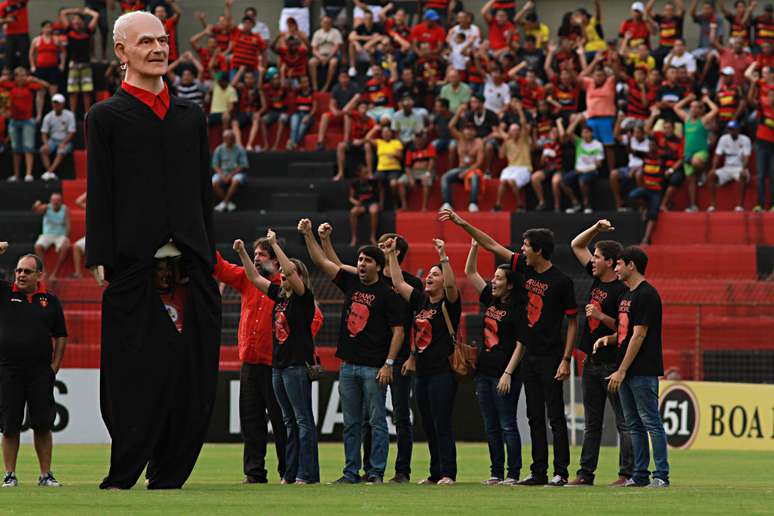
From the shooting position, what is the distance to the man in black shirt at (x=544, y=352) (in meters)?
13.0

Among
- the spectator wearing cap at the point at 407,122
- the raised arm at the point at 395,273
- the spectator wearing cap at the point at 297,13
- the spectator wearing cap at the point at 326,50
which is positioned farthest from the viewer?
the spectator wearing cap at the point at 297,13

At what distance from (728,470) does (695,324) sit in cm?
669

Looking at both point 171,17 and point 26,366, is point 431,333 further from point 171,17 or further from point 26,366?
point 171,17

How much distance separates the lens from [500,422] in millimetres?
13367

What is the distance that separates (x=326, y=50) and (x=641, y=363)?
1934cm

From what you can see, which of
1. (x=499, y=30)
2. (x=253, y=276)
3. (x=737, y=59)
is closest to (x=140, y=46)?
(x=253, y=276)

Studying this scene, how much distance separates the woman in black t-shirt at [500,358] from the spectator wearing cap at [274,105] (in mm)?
16761

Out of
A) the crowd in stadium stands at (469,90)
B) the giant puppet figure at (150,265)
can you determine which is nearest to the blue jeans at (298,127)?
the crowd in stadium stands at (469,90)

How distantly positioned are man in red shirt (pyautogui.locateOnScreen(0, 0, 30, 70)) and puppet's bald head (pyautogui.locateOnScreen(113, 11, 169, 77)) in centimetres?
2104

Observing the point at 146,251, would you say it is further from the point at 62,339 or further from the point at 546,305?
the point at 546,305

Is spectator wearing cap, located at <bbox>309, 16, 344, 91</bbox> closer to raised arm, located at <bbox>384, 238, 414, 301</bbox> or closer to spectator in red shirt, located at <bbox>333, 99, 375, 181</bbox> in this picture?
spectator in red shirt, located at <bbox>333, 99, 375, 181</bbox>

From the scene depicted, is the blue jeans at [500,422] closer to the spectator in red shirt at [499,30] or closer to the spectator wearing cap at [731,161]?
the spectator wearing cap at [731,161]

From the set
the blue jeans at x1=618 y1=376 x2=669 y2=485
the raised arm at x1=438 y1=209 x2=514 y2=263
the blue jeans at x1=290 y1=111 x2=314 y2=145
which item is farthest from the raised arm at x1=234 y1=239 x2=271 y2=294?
the blue jeans at x1=290 y1=111 x2=314 y2=145

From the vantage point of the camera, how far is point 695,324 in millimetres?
22812
